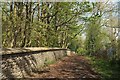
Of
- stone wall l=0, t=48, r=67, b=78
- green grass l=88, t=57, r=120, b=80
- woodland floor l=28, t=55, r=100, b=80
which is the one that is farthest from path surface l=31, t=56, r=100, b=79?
stone wall l=0, t=48, r=67, b=78

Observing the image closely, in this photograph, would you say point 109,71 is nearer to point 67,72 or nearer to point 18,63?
point 67,72

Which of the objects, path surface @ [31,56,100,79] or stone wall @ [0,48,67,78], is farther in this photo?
path surface @ [31,56,100,79]

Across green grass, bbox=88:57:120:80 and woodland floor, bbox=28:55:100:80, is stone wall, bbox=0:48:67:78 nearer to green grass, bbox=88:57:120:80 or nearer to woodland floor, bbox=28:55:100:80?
woodland floor, bbox=28:55:100:80

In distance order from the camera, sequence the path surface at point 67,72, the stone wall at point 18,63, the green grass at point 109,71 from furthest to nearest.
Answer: the green grass at point 109,71
the path surface at point 67,72
the stone wall at point 18,63

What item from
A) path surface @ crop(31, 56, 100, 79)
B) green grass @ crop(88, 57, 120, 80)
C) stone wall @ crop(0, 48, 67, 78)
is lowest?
green grass @ crop(88, 57, 120, 80)

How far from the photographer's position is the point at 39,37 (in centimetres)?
1817

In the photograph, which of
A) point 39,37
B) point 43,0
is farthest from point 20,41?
point 43,0

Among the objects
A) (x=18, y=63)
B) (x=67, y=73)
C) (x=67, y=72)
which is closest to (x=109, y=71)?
(x=67, y=72)

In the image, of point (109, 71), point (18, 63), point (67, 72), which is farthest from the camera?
point (109, 71)

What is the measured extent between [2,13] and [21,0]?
188cm

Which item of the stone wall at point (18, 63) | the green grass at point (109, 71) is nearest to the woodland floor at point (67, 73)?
the green grass at point (109, 71)

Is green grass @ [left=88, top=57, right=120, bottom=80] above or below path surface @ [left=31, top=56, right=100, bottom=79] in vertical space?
below

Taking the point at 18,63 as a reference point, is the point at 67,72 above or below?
below

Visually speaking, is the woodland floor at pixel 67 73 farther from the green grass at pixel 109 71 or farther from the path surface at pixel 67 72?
the green grass at pixel 109 71
